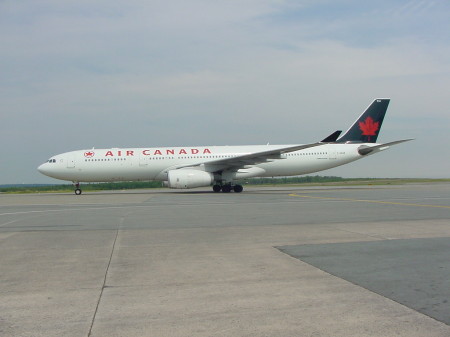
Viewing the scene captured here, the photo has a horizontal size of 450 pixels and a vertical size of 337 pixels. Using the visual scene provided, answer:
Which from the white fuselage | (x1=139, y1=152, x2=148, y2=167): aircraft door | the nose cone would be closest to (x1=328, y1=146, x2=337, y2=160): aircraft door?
the white fuselage

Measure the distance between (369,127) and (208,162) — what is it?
499 inches

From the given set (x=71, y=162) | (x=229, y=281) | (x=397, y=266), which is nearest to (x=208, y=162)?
(x=71, y=162)

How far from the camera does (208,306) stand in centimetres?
430

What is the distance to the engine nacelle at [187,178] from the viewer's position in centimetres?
2603

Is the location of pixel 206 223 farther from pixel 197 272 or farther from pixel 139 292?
pixel 139 292

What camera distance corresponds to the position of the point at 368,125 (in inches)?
1262

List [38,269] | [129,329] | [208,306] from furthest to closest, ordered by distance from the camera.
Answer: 1. [38,269]
2. [208,306]
3. [129,329]

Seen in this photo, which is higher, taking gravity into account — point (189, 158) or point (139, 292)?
point (189, 158)

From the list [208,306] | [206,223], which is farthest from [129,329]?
[206,223]

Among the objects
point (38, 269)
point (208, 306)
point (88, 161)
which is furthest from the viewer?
point (88, 161)

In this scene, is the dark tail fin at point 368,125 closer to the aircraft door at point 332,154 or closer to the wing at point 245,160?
the aircraft door at point 332,154

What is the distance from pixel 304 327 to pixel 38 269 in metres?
3.96

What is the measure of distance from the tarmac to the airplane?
17.7m

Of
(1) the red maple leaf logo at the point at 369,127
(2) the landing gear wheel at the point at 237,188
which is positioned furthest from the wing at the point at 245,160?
(1) the red maple leaf logo at the point at 369,127
